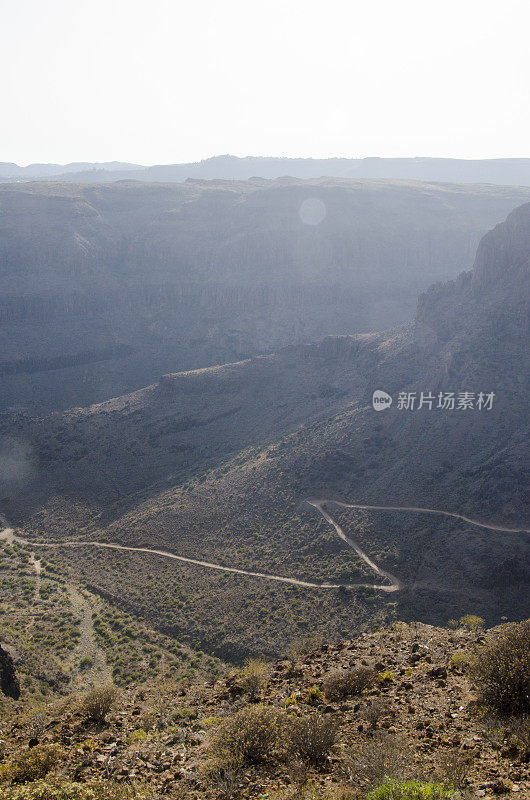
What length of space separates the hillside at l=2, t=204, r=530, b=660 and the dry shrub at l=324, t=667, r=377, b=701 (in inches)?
555

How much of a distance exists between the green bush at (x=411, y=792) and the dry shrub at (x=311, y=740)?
2499 millimetres

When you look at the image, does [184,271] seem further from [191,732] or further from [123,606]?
[191,732]

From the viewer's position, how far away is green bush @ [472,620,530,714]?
40.6 feet

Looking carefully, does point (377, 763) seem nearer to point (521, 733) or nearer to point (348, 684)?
point (521, 733)

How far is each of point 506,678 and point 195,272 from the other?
395 feet

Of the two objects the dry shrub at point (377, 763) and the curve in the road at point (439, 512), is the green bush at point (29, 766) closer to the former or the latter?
the dry shrub at point (377, 763)

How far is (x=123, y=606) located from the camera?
35.1 m

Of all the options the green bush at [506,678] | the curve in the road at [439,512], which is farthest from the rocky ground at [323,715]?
the curve in the road at [439,512]

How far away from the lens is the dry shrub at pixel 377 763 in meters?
9.45

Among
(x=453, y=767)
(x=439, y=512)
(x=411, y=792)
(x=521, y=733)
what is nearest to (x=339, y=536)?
(x=439, y=512)

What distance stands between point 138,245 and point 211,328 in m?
38.5

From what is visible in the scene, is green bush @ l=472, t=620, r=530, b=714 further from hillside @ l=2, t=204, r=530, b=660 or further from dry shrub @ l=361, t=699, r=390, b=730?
hillside @ l=2, t=204, r=530, b=660

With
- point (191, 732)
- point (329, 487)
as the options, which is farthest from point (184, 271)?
point (191, 732)

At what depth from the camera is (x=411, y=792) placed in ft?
28.1
